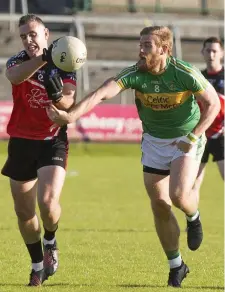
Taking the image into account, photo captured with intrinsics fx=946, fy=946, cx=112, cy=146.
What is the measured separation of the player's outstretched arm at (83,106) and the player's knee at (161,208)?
1.09 meters

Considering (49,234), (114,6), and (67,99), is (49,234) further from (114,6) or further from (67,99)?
(114,6)

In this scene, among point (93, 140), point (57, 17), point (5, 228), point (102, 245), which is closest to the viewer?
point (102, 245)

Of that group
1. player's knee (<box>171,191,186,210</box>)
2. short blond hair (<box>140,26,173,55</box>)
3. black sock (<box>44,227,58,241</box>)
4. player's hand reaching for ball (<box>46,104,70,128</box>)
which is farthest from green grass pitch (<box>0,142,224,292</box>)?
short blond hair (<box>140,26,173,55</box>)

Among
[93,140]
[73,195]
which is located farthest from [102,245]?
[93,140]

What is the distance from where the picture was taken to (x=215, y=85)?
1305 cm

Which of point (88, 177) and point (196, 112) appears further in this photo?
point (88, 177)

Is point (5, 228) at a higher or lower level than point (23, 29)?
lower

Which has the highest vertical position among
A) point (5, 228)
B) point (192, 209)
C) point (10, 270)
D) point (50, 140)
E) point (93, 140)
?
point (50, 140)

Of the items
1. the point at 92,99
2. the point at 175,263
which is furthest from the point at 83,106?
the point at 175,263

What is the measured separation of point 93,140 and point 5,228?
15.2m

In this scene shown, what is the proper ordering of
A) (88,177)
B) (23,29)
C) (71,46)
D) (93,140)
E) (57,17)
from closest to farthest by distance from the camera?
(71,46), (23,29), (88,177), (93,140), (57,17)

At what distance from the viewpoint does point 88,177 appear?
68.4 ft

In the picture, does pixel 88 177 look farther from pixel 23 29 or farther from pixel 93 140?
pixel 23 29

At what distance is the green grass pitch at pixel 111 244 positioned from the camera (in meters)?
8.63
